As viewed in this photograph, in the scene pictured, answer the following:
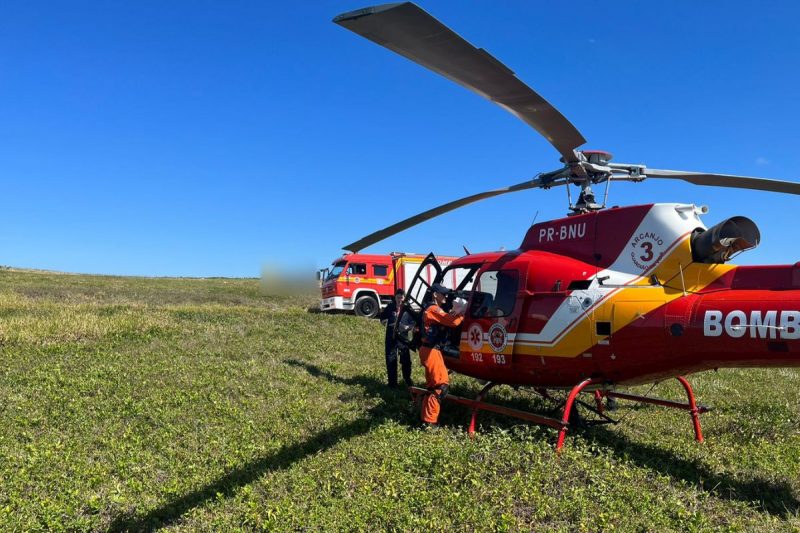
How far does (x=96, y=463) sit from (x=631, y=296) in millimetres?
6457

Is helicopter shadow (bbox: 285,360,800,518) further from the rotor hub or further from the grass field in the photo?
the rotor hub

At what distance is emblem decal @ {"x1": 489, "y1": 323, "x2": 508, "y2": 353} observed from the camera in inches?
283

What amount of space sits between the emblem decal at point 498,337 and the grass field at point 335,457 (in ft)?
3.45

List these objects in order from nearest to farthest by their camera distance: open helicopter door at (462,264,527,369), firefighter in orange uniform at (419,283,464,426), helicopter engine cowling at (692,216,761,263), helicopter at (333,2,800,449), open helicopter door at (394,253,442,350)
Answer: helicopter at (333,2,800,449) → helicopter engine cowling at (692,216,761,263) → open helicopter door at (462,264,527,369) → firefighter in orange uniform at (419,283,464,426) → open helicopter door at (394,253,442,350)

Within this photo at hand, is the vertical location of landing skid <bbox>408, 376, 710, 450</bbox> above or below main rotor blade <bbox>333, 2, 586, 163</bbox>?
below

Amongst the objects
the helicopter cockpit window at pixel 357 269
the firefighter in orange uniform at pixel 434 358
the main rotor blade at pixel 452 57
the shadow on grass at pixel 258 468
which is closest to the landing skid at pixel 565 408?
the firefighter in orange uniform at pixel 434 358

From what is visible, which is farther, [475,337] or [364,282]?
[364,282]

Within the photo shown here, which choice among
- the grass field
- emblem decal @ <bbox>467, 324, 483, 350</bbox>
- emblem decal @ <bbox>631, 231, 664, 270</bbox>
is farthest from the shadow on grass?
emblem decal @ <bbox>631, 231, 664, 270</bbox>

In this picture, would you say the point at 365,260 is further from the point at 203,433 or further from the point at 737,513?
the point at 737,513

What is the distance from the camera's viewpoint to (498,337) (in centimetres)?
724

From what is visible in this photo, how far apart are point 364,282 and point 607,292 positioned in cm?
1777

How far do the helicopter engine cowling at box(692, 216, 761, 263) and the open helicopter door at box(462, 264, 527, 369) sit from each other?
2.05 meters

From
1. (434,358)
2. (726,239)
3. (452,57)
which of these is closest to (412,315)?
(434,358)

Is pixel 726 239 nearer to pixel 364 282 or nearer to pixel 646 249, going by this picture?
pixel 646 249
